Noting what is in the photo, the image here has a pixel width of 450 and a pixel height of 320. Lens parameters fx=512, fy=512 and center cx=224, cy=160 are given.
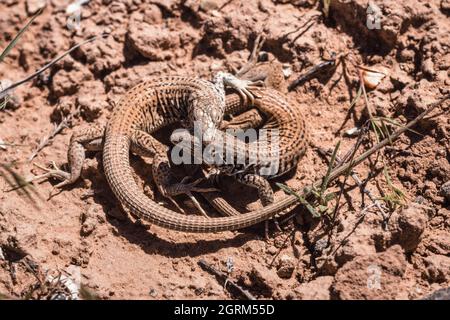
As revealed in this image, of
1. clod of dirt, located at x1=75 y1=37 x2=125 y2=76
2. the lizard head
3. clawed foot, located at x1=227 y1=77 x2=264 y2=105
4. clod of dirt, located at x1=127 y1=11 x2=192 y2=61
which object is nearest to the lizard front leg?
clawed foot, located at x1=227 y1=77 x2=264 y2=105

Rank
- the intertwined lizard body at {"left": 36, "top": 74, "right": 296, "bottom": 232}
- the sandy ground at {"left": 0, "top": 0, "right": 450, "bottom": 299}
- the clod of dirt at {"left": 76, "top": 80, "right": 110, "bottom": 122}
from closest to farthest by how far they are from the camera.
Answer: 1. the sandy ground at {"left": 0, "top": 0, "right": 450, "bottom": 299}
2. the intertwined lizard body at {"left": 36, "top": 74, "right": 296, "bottom": 232}
3. the clod of dirt at {"left": 76, "top": 80, "right": 110, "bottom": 122}

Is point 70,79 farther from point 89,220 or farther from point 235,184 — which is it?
point 235,184

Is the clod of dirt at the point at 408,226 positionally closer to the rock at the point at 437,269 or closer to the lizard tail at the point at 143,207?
the rock at the point at 437,269

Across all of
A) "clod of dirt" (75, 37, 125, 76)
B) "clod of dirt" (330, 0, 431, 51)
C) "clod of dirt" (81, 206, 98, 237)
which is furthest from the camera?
"clod of dirt" (75, 37, 125, 76)

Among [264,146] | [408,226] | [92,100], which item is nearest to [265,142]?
[264,146]

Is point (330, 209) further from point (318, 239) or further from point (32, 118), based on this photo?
point (32, 118)

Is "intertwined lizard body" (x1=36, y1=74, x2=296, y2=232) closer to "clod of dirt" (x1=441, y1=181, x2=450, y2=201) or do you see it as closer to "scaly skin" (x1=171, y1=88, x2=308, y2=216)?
"scaly skin" (x1=171, y1=88, x2=308, y2=216)

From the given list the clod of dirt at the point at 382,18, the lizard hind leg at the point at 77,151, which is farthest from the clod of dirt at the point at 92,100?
the clod of dirt at the point at 382,18

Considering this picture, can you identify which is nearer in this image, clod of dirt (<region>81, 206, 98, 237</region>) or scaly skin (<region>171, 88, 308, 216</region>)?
clod of dirt (<region>81, 206, 98, 237</region>)
